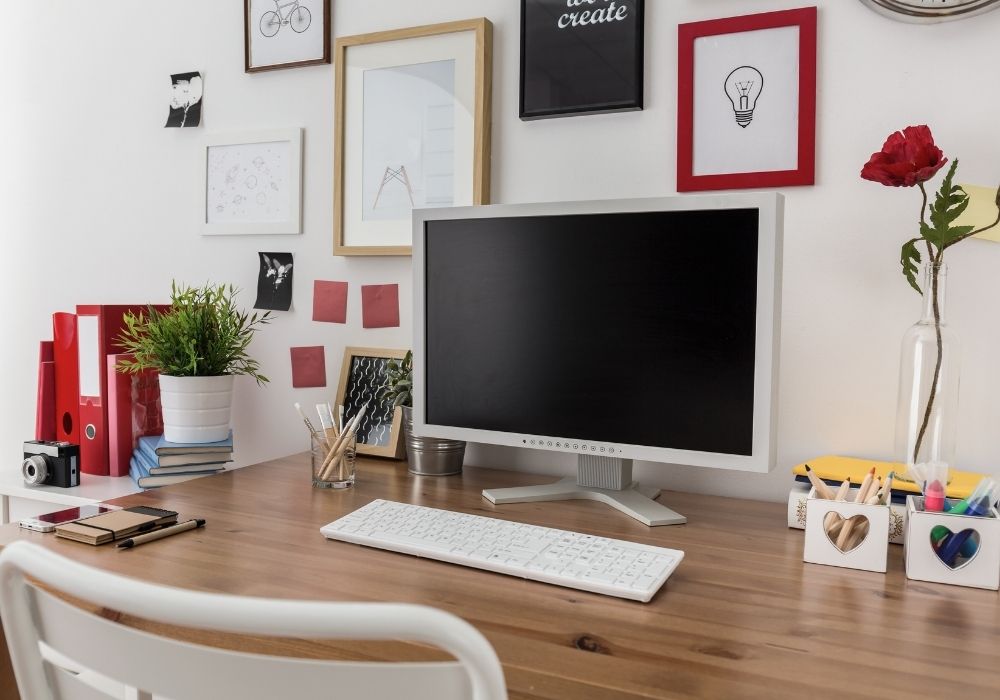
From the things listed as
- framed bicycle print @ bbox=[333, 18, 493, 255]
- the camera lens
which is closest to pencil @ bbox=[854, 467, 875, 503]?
framed bicycle print @ bbox=[333, 18, 493, 255]

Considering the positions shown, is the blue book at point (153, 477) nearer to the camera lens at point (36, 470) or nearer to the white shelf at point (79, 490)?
the white shelf at point (79, 490)

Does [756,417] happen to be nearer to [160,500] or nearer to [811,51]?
[811,51]

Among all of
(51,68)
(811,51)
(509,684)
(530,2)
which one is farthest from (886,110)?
(51,68)

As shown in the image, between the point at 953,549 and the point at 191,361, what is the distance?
54.6 inches

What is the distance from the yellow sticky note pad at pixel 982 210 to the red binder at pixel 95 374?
1.65 metres

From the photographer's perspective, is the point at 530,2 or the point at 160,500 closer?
the point at 160,500

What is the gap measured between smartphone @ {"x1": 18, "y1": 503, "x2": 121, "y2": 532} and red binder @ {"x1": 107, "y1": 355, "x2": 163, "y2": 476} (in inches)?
20.3

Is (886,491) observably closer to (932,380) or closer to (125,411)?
(932,380)

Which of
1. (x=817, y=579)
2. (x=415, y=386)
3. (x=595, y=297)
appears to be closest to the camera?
(x=817, y=579)

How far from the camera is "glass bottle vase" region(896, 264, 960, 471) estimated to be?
1143mm

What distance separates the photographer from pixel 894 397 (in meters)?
1.25

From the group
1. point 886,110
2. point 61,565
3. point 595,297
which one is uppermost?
point 886,110

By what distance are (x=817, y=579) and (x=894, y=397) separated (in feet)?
1.42

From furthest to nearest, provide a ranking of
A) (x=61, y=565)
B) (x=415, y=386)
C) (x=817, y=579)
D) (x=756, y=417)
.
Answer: (x=415, y=386) → (x=756, y=417) → (x=817, y=579) → (x=61, y=565)
